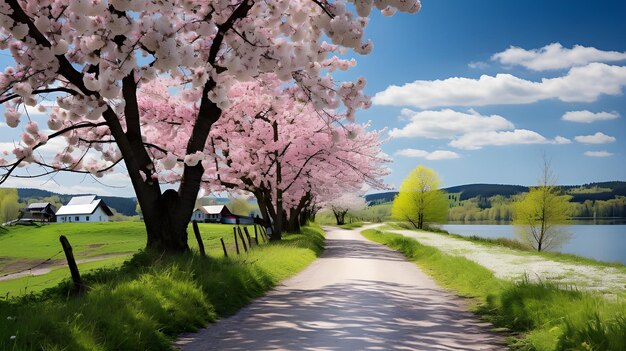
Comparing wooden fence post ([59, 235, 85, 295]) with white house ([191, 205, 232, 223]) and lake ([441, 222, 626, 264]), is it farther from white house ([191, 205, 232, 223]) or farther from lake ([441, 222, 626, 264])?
white house ([191, 205, 232, 223])

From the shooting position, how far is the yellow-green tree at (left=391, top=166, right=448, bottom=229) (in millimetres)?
71375

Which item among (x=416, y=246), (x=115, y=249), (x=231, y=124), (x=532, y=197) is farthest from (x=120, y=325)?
(x=532, y=197)

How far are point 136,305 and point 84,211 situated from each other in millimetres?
119145

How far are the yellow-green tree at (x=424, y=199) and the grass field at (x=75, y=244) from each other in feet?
85.8

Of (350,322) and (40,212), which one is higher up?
(40,212)

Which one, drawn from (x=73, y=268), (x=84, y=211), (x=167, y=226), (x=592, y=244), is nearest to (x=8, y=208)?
(x=84, y=211)

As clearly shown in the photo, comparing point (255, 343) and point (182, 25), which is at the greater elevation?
point (182, 25)

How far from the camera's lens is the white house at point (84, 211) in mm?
117125

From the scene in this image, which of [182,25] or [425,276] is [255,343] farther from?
[425,276]

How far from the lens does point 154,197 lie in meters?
13.0

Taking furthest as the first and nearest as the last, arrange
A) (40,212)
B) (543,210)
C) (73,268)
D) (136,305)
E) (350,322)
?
1. (40,212)
2. (543,210)
3. (73,268)
4. (350,322)
5. (136,305)

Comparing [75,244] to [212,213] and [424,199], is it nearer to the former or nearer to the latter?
[424,199]

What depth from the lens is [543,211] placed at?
4662 centimetres

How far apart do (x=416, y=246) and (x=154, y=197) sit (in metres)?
15.4
